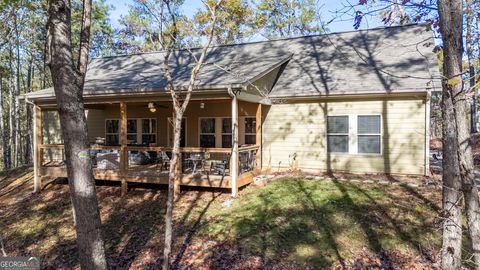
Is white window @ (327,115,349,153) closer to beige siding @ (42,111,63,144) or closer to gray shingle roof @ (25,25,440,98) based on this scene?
gray shingle roof @ (25,25,440,98)

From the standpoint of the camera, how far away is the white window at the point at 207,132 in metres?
13.4

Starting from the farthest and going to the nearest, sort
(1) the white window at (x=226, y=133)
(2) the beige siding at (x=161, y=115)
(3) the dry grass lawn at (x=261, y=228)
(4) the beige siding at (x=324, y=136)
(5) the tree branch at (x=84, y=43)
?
(1) the white window at (x=226, y=133) → (2) the beige siding at (x=161, y=115) → (4) the beige siding at (x=324, y=136) → (3) the dry grass lawn at (x=261, y=228) → (5) the tree branch at (x=84, y=43)

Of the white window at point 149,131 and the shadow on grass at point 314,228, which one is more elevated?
the white window at point 149,131

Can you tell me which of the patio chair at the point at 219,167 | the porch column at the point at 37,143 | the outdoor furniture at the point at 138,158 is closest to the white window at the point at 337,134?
the patio chair at the point at 219,167

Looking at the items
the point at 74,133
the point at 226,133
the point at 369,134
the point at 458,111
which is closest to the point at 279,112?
the point at 226,133

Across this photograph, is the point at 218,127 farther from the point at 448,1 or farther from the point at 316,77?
the point at 448,1

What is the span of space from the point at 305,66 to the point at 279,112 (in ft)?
7.81

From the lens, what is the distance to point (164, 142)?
1430 cm

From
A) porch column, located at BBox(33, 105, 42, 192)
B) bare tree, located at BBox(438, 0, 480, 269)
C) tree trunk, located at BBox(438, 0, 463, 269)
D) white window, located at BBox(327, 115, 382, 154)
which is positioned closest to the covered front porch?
porch column, located at BBox(33, 105, 42, 192)

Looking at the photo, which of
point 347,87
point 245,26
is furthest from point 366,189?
point 245,26

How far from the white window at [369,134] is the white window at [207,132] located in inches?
215

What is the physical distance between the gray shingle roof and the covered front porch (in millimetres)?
757

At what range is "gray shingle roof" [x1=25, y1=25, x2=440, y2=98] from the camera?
10.2m

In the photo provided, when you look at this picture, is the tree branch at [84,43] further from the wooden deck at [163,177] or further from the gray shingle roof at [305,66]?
the wooden deck at [163,177]
